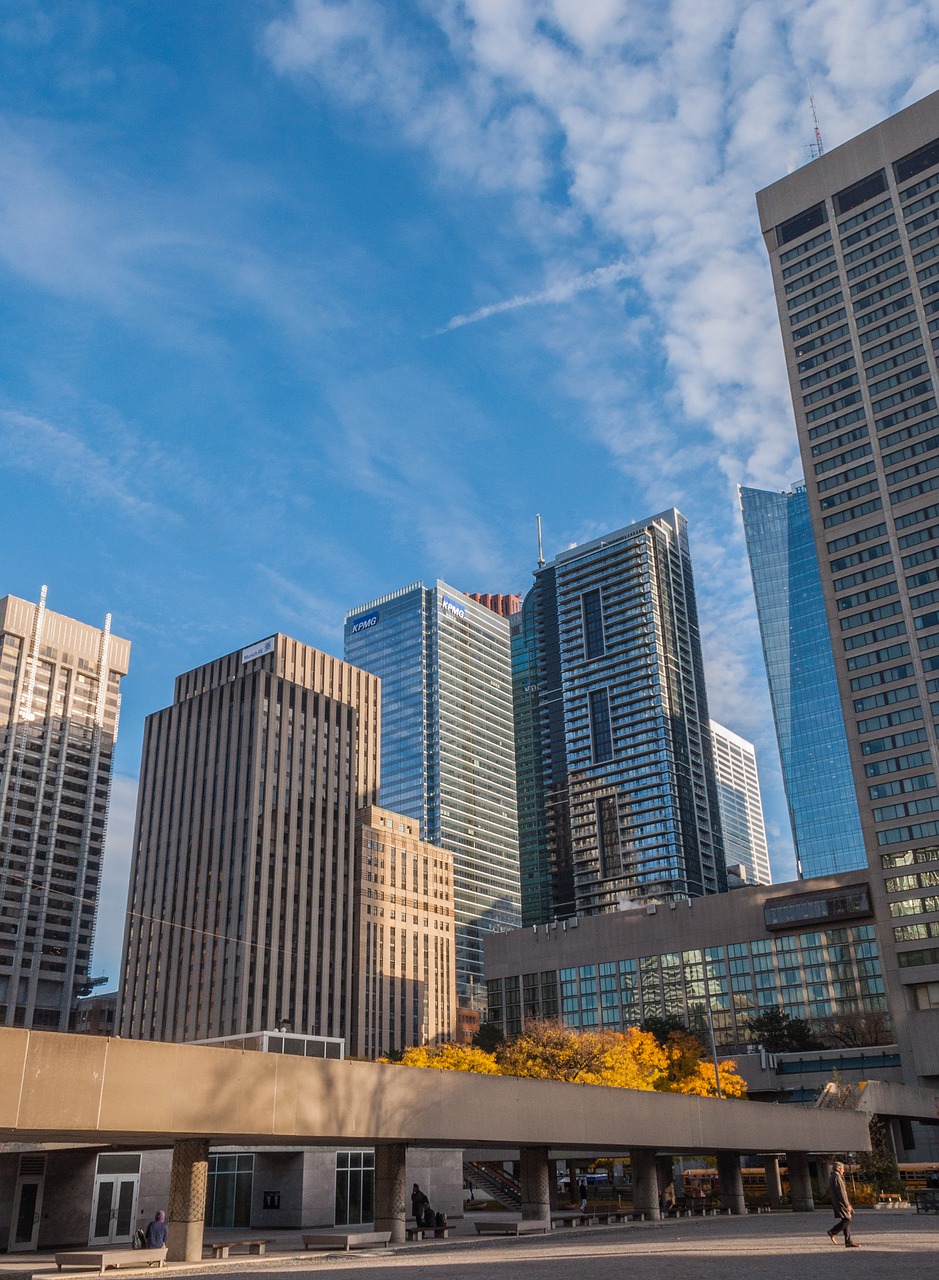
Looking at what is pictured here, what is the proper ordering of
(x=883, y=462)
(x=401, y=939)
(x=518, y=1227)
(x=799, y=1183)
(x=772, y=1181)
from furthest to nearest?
(x=401, y=939), (x=883, y=462), (x=772, y=1181), (x=799, y=1183), (x=518, y=1227)

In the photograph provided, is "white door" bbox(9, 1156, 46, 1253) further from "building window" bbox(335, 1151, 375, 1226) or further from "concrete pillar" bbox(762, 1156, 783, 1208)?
"concrete pillar" bbox(762, 1156, 783, 1208)

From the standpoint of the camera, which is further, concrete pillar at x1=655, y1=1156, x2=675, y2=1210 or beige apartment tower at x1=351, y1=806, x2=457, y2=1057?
beige apartment tower at x1=351, y1=806, x2=457, y2=1057

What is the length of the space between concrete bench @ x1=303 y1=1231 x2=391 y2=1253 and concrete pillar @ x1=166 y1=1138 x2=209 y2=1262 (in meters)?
5.48

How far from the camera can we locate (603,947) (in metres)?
135

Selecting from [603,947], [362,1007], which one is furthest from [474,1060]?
[362,1007]

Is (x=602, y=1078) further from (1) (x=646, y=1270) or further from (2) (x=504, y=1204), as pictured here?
(1) (x=646, y=1270)

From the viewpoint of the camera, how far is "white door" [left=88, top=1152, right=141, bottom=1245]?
3778 cm

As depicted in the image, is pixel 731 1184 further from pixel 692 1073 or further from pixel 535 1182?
pixel 692 1073

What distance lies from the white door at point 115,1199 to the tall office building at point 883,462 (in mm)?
80579

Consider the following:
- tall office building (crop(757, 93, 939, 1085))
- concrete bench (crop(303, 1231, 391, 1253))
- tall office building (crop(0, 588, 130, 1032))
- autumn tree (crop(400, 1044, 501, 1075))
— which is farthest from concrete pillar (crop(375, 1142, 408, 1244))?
tall office building (crop(0, 588, 130, 1032))

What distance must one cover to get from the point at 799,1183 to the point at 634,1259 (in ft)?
109

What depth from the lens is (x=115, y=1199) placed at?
3869cm

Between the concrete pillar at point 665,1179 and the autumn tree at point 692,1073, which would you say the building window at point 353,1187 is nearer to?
the concrete pillar at point 665,1179

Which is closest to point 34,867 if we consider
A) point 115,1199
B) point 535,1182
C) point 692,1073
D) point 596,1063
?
point 692,1073
